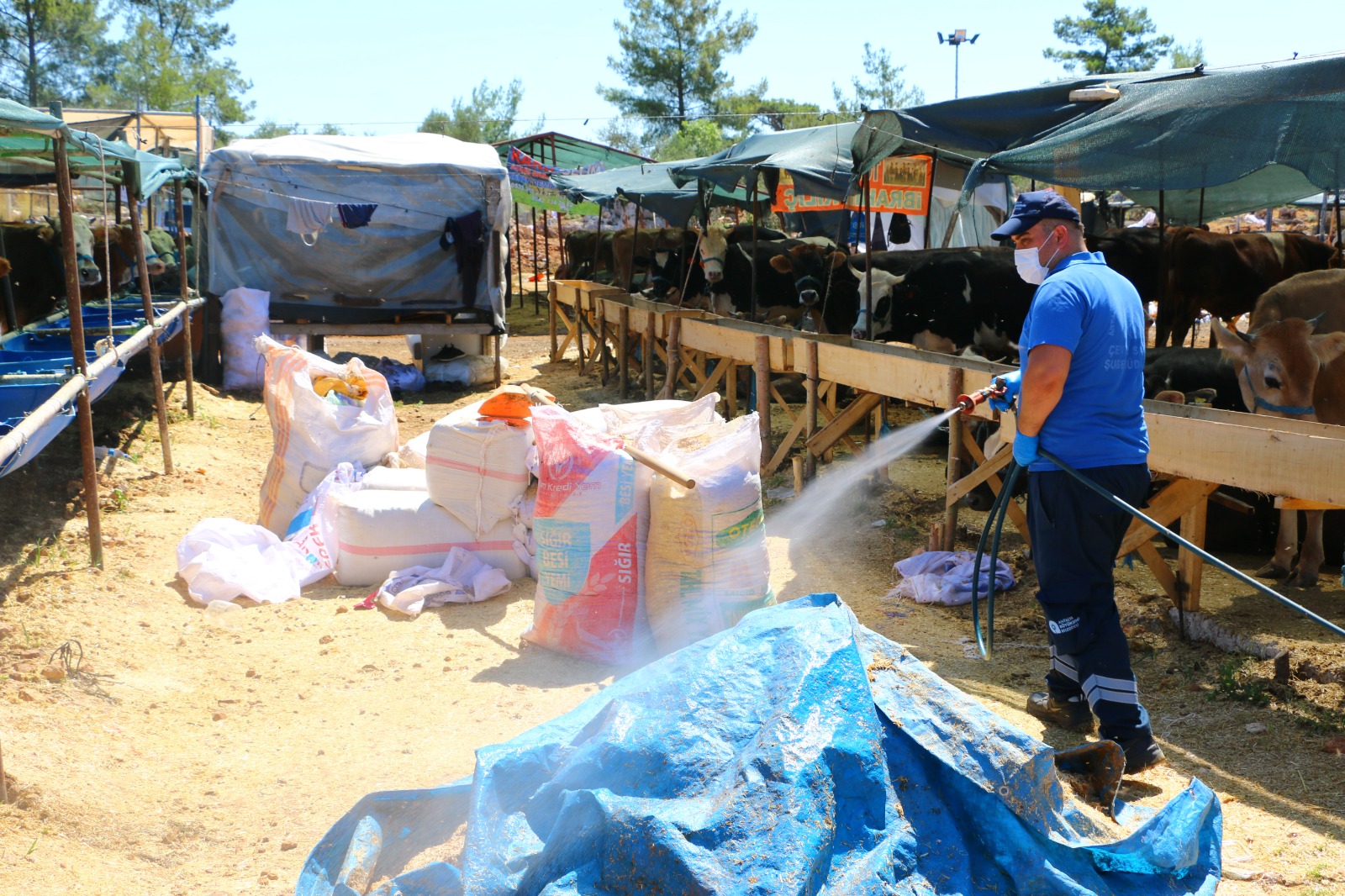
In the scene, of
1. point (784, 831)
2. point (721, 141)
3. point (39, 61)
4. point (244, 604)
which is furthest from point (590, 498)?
point (39, 61)

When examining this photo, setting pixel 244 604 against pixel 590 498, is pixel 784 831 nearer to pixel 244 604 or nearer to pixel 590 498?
pixel 590 498

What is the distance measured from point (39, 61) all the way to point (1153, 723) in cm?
4835

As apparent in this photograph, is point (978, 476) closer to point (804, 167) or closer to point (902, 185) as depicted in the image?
point (902, 185)

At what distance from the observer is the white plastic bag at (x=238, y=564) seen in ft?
18.1

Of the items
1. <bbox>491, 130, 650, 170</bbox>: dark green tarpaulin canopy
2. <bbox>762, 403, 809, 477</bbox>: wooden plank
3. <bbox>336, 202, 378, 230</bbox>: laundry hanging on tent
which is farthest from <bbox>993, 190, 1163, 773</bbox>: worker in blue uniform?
<bbox>491, 130, 650, 170</bbox>: dark green tarpaulin canopy

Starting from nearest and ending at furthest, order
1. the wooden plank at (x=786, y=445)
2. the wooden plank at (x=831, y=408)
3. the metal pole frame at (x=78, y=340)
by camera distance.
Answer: the metal pole frame at (x=78, y=340), the wooden plank at (x=786, y=445), the wooden plank at (x=831, y=408)

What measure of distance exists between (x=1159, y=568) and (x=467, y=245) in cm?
1090

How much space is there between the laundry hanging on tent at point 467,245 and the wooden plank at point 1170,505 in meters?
10.7

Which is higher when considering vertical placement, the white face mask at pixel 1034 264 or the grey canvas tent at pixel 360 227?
the grey canvas tent at pixel 360 227

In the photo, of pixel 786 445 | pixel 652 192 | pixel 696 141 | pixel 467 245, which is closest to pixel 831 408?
pixel 786 445

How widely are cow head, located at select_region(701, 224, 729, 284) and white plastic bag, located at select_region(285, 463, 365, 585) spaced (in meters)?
6.41

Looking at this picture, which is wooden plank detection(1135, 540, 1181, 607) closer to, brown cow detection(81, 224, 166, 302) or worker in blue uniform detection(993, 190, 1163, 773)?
worker in blue uniform detection(993, 190, 1163, 773)

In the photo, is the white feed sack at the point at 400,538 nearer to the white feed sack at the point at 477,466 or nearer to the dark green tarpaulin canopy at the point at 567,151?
the white feed sack at the point at 477,466

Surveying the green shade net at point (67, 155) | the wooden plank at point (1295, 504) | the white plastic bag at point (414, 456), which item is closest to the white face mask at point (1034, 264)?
the wooden plank at point (1295, 504)
